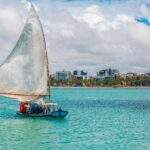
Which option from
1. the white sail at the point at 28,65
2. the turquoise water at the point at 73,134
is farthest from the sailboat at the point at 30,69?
the turquoise water at the point at 73,134

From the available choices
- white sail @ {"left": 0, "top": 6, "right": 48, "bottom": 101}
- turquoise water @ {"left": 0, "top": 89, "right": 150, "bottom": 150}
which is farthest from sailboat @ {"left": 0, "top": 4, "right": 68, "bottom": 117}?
turquoise water @ {"left": 0, "top": 89, "right": 150, "bottom": 150}

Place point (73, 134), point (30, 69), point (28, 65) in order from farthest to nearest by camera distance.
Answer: point (28, 65), point (30, 69), point (73, 134)

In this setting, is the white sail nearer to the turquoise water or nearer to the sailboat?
the sailboat

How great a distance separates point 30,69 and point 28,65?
2.05 feet

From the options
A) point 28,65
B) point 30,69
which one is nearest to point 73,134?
point 30,69

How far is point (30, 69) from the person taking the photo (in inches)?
2354

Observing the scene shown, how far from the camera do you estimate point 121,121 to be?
64688 mm

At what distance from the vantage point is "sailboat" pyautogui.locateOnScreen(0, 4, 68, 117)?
191 feet

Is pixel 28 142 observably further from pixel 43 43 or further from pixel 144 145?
pixel 43 43

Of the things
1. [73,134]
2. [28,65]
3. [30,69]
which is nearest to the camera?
[73,134]

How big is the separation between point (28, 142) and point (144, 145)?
37.0ft

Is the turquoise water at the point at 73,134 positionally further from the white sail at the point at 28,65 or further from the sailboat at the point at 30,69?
the white sail at the point at 28,65

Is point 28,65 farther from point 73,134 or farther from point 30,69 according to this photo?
point 73,134

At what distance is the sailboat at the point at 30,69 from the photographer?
2295 inches
